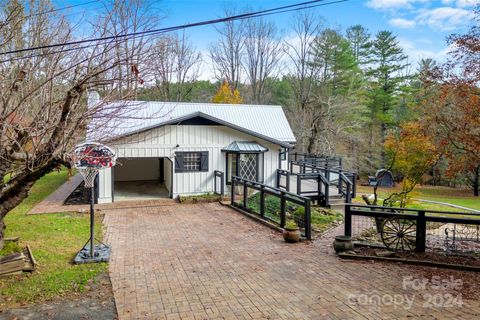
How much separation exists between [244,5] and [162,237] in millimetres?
29229

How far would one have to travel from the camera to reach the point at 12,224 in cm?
959

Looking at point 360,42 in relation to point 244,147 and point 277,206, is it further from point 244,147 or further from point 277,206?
point 277,206

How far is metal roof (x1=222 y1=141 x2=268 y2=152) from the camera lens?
14383 mm

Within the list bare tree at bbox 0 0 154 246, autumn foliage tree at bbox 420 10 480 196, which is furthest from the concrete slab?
autumn foliage tree at bbox 420 10 480 196

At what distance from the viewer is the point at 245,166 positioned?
1487 centimetres

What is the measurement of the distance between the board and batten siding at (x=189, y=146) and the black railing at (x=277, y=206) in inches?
72.1

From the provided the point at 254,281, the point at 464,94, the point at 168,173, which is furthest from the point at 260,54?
the point at 254,281

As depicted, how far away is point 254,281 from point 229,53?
2961 cm

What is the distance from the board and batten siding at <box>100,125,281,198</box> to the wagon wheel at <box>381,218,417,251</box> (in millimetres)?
8329

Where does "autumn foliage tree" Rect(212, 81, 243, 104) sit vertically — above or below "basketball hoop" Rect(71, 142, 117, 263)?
above

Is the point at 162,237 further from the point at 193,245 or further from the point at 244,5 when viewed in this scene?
the point at 244,5

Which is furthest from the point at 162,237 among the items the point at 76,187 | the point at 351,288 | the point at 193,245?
the point at 76,187

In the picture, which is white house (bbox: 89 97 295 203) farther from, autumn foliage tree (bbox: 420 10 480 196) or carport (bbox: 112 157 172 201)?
autumn foliage tree (bbox: 420 10 480 196)

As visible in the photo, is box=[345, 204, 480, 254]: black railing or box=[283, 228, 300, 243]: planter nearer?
box=[345, 204, 480, 254]: black railing
